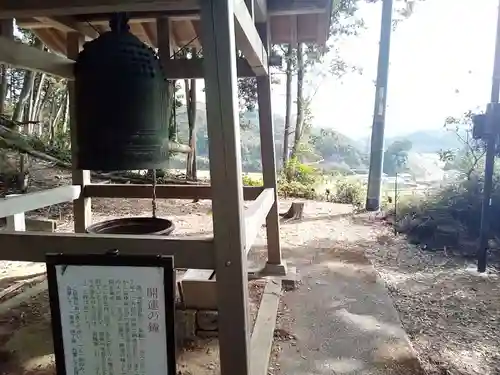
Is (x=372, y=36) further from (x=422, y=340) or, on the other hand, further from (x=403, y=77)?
(x=422, y=340)

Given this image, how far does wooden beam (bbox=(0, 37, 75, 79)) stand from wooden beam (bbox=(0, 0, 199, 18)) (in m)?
0.83

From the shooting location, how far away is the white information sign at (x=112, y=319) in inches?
53.3

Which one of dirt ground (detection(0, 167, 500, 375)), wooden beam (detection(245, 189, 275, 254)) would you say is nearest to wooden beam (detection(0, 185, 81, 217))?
dirt ground (detection(0, 167, 500, 375))

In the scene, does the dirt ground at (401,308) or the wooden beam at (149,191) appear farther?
the wooden beam at (149,191)

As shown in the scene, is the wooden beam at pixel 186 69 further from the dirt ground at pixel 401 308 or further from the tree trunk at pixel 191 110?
the tree trunk at pixel 191 110

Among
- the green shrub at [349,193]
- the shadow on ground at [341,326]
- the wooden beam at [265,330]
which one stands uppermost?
the wooden beam at [265,330]

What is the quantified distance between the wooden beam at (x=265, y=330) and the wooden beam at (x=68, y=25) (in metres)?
2.44

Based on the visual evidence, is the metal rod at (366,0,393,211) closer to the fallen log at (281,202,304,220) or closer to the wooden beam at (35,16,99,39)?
the fallen log at (281,202,304,220)

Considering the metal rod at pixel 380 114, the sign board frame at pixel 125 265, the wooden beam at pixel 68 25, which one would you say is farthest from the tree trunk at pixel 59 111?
the sign board frame at pixel 125 265

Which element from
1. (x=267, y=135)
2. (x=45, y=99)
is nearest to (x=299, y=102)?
(x=45, y=99)

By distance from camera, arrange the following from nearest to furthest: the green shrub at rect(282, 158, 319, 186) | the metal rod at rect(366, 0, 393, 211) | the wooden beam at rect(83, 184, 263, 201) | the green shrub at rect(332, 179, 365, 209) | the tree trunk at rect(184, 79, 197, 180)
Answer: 1. the wooden beam at rect(83, 184, 263, 201)
2. the metal rod at rect(366, 0, 393, 211)
3. the green shrub at rect(332, 179, 365, 209)
4. the tree trunk at rect(184, 79, 197, 180)
5. the green shrub at rect(282, 158, 319, 186)

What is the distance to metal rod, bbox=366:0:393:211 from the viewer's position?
7020 mm

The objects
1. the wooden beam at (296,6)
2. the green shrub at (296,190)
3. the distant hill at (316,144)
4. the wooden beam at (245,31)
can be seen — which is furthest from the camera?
the distant hill at (316,144)

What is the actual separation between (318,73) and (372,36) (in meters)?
1.71
